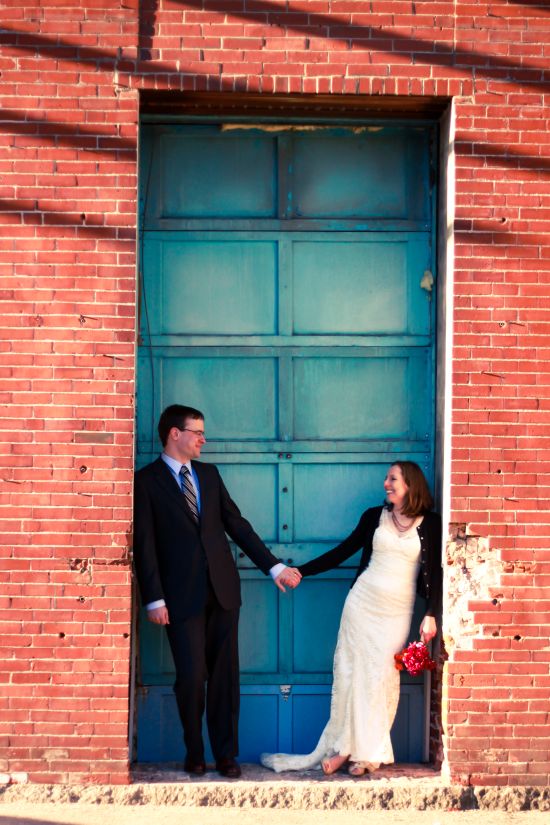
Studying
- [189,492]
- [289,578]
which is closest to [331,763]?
[289,578]

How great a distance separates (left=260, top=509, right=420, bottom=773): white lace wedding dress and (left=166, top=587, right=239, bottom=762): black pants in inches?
15.2

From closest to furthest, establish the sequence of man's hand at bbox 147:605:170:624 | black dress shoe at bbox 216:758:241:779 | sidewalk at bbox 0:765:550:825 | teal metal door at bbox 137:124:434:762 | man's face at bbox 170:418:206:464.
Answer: sidewalk at bbox 0:765:550:825, man's hand at bbox 147:605:170:624, black dress shoe at bbox 216:758:241:779, man's face at bbox 170:418:206:464, teal metal door at bbox 137:124:434:762

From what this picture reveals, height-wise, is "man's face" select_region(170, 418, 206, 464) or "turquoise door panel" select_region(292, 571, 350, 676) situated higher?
"man's face" select_region(170, 418, 206, 464)

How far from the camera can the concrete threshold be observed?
6.32m

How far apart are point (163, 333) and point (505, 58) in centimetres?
253

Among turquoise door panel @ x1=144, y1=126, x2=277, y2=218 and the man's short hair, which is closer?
the man's short hair

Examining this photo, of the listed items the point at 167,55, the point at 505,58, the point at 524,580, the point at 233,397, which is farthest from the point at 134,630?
the point at 505,58

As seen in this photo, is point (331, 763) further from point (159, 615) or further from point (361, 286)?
point (361, 286)

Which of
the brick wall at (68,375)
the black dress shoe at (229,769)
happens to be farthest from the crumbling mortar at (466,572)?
the brick wall at (68,375)

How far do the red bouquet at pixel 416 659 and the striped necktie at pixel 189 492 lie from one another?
140cm

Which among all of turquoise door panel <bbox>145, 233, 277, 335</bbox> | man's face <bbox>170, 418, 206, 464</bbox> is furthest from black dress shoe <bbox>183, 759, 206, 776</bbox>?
turquoise door panel <bbox>145, 233, 277, 335</bbox>

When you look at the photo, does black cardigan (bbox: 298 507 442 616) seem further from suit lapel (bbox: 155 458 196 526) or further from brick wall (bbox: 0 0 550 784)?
suit lapel (bbox: 155 458 196 526)

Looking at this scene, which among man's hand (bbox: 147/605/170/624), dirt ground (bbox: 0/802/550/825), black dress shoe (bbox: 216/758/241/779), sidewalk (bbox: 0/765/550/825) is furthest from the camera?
black dress shoe (bbox: 216/758/241/779)

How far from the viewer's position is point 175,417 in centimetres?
665
